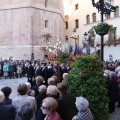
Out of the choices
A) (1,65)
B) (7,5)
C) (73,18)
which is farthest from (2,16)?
(1,65)

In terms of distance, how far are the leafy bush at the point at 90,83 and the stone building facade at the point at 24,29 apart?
107 ft

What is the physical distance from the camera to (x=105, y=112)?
6582 mm

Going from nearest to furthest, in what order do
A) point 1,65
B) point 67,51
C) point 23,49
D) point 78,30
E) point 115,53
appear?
point 67,51, point 1,65, point 115,53, point 23,49, point 78,30

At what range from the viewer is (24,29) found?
1534 inches

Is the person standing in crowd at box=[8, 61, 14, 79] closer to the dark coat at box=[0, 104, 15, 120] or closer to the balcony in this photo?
the balcony

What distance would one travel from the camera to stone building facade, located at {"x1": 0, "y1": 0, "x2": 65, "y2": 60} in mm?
38938

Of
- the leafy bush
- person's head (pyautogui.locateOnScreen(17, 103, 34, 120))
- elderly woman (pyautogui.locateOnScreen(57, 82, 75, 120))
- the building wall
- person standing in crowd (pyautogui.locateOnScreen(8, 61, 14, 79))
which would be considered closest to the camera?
person's head (pyautogui.locateOnScreen(17, 103, 34, 120))

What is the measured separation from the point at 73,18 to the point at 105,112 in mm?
39389

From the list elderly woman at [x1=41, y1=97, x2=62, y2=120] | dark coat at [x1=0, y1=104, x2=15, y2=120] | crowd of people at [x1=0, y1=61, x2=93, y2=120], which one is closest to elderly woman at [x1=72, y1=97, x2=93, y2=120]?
crowd of people at [x1=0, y1=61, x2=93, y2=120]

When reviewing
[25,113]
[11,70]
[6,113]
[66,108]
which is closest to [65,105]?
[66,108]

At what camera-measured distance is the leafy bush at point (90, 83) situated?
629cm

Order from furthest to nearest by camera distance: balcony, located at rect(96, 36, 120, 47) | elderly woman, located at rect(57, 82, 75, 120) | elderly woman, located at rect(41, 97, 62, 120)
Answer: balcony, located at rect(96, 36, 120, 47) → elderly woman, located at rect(57, 82, 75, 120) → elderly woman, located at rect(41, 97, 62, 120)

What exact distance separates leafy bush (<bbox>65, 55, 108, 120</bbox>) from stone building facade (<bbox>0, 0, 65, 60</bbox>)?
3257cm

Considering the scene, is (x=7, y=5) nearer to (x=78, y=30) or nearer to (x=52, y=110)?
(x=78, y=30)
